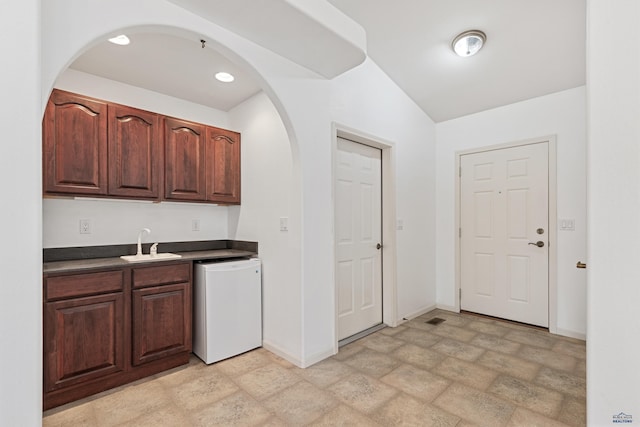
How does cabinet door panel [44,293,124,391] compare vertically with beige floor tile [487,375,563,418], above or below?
above

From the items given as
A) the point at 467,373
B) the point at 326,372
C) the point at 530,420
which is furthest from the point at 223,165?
the point at 530,420

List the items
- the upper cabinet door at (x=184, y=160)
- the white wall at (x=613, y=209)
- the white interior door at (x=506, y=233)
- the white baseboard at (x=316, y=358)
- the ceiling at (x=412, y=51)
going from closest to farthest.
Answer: the white wall at (x=613, y=209), the ceiling at (x=412, y=51), the white baseboard at (x=316, y=358), the upper cabinet door at (x=184, y=160), the white interior door at (x=506, y=233)

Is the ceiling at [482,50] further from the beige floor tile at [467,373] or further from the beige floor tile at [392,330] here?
the beige floor tile at [467,373]

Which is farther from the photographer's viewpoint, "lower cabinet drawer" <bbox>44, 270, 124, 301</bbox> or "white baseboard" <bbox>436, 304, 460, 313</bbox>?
"white baseboard" <bbox>436, 304, 460, 313</bbox>

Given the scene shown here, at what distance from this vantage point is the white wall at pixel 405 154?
3.01 m

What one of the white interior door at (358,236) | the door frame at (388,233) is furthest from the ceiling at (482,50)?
the white interior door at (358,236)

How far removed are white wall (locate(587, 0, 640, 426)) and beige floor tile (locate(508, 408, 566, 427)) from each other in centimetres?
58

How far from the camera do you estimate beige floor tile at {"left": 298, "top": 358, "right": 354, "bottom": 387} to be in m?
2.29

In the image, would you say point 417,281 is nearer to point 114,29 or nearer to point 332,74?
point 332,74

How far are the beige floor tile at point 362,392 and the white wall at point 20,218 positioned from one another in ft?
5.29

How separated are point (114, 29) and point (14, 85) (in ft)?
1.98

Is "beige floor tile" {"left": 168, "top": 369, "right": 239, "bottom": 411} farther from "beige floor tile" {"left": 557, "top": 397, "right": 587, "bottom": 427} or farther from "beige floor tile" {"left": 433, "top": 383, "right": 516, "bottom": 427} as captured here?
"beige floor tile" {"left": 557, "top": 397, "right": 587, "bottom": 427}

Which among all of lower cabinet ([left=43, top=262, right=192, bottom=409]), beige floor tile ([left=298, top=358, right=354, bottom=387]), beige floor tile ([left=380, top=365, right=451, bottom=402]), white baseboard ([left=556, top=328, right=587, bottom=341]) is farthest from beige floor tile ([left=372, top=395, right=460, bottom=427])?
white baseboard ([left=556, top=328, right=587, bottom=341])

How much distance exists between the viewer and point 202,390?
217 cm
